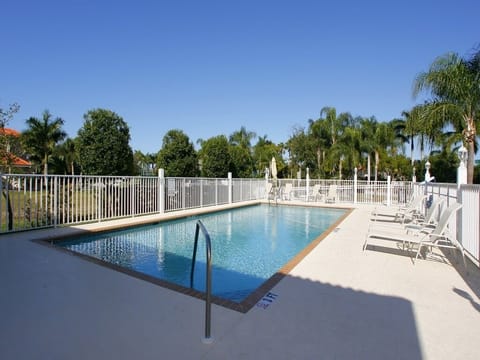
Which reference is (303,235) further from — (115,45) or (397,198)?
(115,45)

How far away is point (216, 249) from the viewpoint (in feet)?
23.0

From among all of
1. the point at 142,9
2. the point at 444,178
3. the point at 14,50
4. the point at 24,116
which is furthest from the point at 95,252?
the point at 444,178

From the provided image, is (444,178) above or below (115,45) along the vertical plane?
below

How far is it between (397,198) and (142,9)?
1554 cm

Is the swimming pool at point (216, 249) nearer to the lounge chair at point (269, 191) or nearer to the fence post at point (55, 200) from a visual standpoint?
the fence post at point (55, 200)

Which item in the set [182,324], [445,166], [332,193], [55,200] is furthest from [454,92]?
[445,166]

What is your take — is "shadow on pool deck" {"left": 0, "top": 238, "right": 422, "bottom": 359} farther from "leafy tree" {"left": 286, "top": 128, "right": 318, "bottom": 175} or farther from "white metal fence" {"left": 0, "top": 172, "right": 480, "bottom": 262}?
"leafy tree" {"left": 286, "top": 128, "right": 318, "bottom": 175}

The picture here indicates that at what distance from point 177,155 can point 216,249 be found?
368 inches

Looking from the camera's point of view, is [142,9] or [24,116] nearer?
[142,9]

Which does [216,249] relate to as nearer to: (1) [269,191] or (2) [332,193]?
(2) [332,193]

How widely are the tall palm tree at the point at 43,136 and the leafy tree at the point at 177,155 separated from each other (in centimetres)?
1660

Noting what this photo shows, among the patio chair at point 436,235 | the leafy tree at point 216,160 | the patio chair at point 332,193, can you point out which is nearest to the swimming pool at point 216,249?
the patio chair at point 436,235

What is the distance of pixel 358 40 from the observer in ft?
44.2

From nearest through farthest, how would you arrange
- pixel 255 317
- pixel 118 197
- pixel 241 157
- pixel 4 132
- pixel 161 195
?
1. pixel 255 317
2. pixel 4 132
3. pixel 118 197
4. pixel 161 195
5. pixel 241 157
